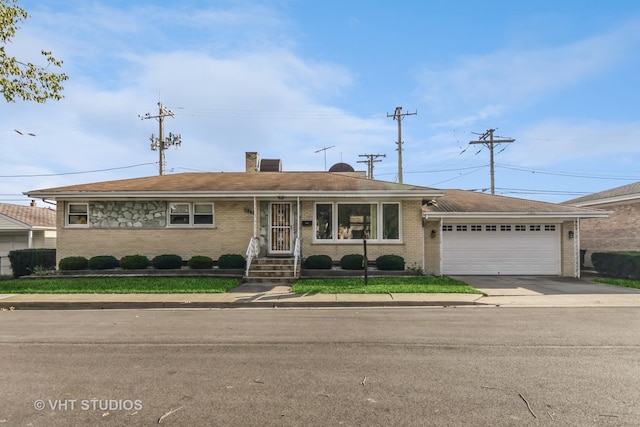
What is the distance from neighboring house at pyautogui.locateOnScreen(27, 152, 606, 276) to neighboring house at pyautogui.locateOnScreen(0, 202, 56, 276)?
851 centimetres

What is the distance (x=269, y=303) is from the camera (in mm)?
10422

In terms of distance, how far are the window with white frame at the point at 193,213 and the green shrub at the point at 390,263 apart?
268 inches

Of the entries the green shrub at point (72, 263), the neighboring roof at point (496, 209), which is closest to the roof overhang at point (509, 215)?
the neighboring roof at point (496, 209)

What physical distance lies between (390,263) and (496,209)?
5.05 m

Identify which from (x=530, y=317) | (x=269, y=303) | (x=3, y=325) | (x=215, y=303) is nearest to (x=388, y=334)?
(x=530, y=317)

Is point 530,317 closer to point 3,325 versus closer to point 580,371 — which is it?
point 580,371

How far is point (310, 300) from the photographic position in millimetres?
10594

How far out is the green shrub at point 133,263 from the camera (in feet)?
50.3

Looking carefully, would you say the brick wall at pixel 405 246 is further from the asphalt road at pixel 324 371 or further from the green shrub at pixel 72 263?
the green shrub at pixel 72 263

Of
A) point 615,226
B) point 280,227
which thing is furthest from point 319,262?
point 615,226

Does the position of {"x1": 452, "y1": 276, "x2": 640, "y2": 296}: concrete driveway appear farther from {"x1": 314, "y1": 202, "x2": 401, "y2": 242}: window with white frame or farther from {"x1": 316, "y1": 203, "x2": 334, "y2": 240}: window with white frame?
{"x1": 316, "y1": 203, "x2": 334, "y2": 240}: window with white frame

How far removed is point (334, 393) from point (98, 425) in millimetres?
2235

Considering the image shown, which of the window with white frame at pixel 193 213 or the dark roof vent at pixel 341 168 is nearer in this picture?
the window with white frame at pixel 193 213

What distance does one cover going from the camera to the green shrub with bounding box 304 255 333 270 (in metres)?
15.1
